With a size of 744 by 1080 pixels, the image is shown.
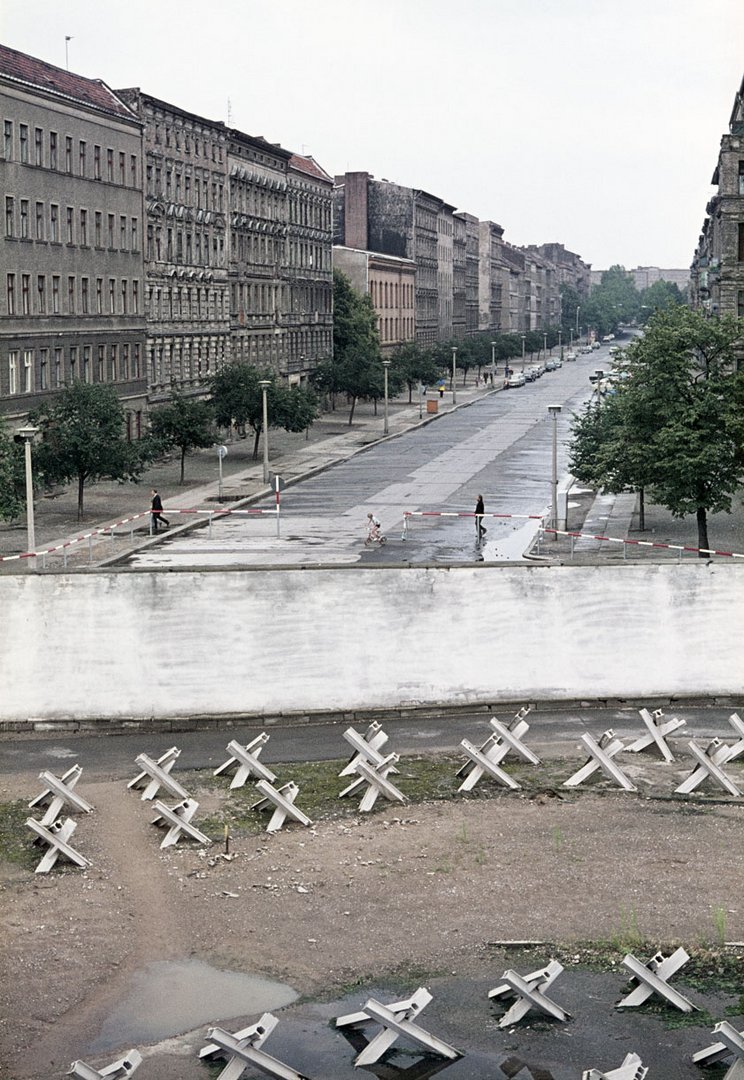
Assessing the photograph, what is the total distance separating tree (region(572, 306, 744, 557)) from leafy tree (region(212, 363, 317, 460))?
29856mm

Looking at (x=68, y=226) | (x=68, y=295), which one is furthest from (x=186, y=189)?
(x=68, y=295)

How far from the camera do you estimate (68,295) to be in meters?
71.3

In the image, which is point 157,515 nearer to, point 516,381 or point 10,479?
point 10,479

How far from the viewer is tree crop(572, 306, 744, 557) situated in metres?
49.2

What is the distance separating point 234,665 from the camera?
2928cm

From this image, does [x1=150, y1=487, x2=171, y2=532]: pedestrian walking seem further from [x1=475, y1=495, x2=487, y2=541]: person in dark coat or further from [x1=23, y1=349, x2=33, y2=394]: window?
[x1=23, y1=349, x2=33, y2=394]: window

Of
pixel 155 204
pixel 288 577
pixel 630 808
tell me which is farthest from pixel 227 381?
pixel 630 808

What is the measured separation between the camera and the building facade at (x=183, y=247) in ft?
271

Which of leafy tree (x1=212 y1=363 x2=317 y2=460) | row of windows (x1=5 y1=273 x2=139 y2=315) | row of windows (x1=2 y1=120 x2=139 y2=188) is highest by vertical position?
row of windows (x1=2 y1=120 x2=139 y2=188)

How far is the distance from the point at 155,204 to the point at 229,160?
1430 centimetres

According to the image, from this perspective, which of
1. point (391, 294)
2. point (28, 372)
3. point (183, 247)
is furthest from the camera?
point (391, 294)

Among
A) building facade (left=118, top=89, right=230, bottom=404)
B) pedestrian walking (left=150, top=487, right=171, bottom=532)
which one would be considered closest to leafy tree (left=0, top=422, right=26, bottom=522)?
pedestrian walking (left=150, top=487, right=171, bottom=532)

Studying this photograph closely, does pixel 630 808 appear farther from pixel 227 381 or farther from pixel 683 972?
pixel 227 381

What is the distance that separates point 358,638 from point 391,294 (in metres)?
120
